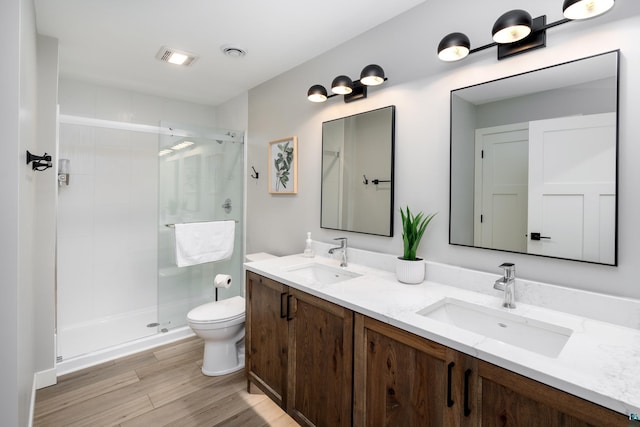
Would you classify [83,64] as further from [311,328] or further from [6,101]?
[311,328]

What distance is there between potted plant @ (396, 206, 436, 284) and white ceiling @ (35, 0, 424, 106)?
1.17m

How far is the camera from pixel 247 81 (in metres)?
2.88

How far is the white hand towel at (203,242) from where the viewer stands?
2.64 meters

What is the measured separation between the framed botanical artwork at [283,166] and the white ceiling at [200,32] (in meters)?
0.61

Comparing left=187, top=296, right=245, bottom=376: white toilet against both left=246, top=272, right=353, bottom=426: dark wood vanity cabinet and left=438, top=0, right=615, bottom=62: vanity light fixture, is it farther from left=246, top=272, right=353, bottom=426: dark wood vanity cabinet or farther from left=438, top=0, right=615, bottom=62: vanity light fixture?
left=438, top=0, right=615, bottom=62: vanity light fixture

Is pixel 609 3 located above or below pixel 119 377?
above

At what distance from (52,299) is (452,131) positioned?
2.77 m

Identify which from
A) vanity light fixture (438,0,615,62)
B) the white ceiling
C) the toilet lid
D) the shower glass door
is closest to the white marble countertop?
the toilet lid

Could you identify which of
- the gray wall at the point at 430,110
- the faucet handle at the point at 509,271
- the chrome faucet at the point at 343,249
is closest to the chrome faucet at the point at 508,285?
the faucet handle at the point at 509,271

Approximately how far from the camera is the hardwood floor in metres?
1.83

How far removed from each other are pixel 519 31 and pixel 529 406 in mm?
1325

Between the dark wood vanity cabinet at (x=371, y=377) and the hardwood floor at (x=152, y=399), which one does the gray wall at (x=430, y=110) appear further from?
the hardwood floor at (x=152, y=399)

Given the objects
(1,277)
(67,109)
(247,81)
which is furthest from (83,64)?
(1,277)

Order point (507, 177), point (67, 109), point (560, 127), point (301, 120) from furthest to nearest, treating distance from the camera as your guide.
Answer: point (67, 109) → point (301, 120) → point (507, 177) → point (560, 127)
